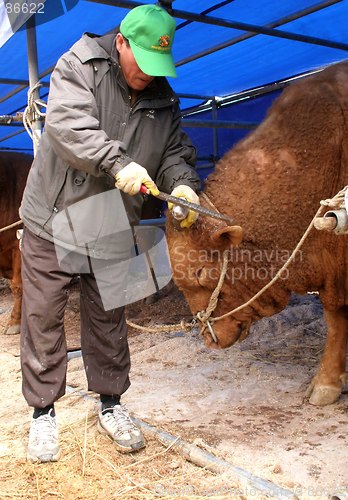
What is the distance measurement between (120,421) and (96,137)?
155cm

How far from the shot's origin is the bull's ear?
2.80m

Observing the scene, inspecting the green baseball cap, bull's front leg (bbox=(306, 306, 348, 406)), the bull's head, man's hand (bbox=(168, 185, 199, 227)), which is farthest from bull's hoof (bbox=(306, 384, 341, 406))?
the green baseball cap

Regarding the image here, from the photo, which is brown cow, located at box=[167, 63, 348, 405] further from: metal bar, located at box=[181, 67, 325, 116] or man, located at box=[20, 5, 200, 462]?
metal bar, located at box=[181, 67, 325, 116]

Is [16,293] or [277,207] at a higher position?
[277,207]

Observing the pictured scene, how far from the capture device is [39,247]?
2.86 metres

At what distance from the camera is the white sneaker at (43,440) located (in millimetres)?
2773

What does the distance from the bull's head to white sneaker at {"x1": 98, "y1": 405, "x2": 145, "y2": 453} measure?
68 centimetres

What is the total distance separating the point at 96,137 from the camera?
8.18 feet

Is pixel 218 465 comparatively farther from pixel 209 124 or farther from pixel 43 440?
pixel 209 124

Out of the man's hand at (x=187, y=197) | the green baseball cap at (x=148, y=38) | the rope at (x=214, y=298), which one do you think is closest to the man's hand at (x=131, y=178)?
the man's hand at (x=187, y=197)

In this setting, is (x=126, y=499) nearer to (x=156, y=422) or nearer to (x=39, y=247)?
(x=156, y=422)

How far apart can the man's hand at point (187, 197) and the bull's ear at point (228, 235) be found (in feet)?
0.49

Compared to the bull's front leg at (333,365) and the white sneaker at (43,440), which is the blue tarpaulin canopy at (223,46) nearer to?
the bull's front leg at (333,365)

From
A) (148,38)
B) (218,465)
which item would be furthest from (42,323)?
(148,38)
